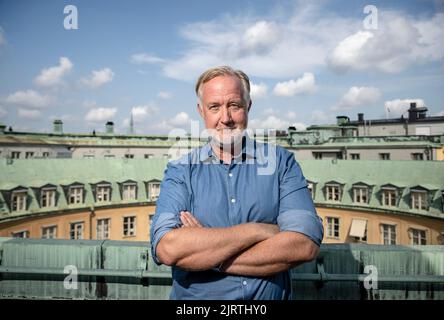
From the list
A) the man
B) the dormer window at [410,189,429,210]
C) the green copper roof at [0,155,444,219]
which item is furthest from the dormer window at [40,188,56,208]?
the dormer window at [410,189,429,210]

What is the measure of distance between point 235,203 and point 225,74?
1524 millimetres

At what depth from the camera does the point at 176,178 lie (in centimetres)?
358

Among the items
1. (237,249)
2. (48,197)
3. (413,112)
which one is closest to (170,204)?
(237,249)

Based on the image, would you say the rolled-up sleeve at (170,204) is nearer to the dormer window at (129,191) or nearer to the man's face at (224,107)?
the man's face at (224,107)

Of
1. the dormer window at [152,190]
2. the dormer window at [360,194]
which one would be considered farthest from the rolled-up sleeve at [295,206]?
the dormer window at [152,190]

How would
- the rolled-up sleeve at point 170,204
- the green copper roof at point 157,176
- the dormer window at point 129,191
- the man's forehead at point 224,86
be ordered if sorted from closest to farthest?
the rolled-up sleeve at point 170,204 < the man's forehead at point 224,86 < the green copper roof at point 157,176 < the dormer window at point 129,191

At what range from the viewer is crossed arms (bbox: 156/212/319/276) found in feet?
10.2

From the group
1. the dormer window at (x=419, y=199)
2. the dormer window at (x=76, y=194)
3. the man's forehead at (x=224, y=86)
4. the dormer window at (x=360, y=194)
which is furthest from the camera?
the dormer window at (x=76, y=194)

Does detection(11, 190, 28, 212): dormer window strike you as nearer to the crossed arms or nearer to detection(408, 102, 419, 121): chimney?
the crossed arms

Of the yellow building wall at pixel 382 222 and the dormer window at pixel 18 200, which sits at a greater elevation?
the dormer window at pixel 18 200

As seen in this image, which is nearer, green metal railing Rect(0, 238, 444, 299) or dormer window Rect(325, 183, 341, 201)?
green metal railing Rect(0, 238, 444, 299)

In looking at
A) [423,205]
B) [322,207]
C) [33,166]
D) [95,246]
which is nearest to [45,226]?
[33,166]

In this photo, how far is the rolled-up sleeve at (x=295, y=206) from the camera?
329 cm

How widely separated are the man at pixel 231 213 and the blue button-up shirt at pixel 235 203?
0.01 meters
